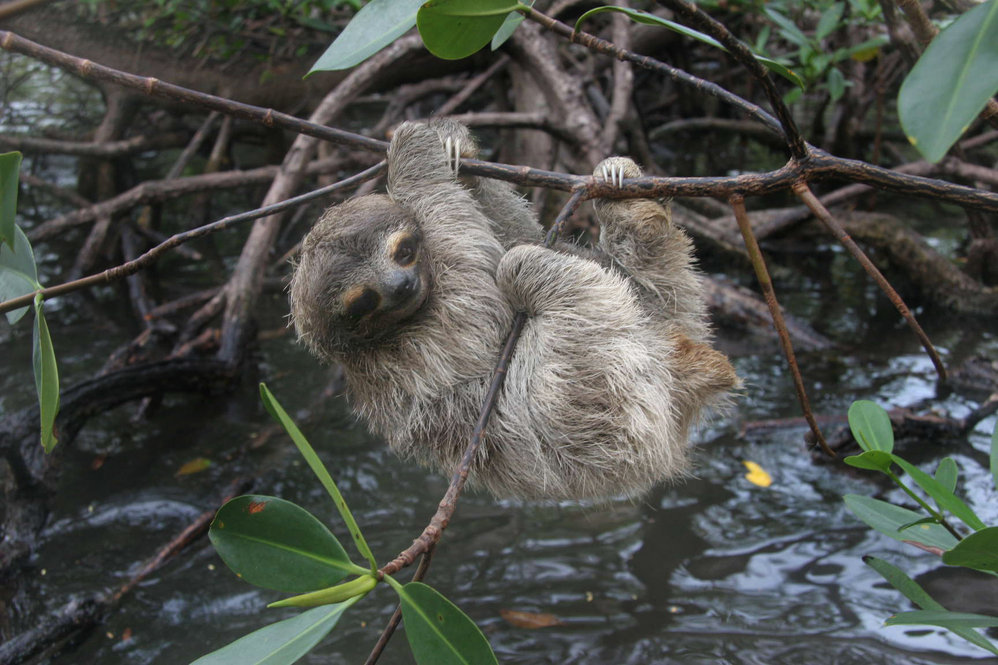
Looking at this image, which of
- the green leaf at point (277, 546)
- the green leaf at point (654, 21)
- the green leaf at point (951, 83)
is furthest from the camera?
the green leaf at point (654, 21)

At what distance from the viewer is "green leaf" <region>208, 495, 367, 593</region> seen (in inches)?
65.3

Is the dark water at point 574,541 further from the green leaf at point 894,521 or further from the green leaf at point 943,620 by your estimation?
the green leaf at point 943,620

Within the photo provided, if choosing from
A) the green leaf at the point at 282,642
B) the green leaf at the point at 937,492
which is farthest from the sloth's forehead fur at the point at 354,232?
the green leaf at the point at 937,492

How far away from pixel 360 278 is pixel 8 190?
115 cm

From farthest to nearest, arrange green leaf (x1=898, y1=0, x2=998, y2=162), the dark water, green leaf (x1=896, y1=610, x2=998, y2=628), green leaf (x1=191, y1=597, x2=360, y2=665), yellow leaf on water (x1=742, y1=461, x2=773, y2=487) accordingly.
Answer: yellow leaf on water (x1=742, y1=461, x2=773, y2=487), the dark water, green leaf (x1=896, y1=610, x2=998, y2=628), green leaf (x1=191, y1=597, x2=360, y2=665), green leaf (x1=898, y1=0, x2=998, y2=162)

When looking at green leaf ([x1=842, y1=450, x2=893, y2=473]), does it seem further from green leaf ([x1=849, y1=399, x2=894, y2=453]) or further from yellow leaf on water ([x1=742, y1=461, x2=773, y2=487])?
yellow leaf on water ([x1=742, y1=461, x2=773, y2=487])

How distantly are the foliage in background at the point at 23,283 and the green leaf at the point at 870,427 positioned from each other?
→ 234 centimetres

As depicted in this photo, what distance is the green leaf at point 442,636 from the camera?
1581 millimetres

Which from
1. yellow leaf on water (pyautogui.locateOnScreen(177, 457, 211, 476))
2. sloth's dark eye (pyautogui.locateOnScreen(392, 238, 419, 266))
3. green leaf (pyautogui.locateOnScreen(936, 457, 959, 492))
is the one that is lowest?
yellow leaf on water (pyautogui.locateOnScreen(177, 457, 211, 476))

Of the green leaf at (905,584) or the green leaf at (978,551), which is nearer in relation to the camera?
the green leaf at (978,551)

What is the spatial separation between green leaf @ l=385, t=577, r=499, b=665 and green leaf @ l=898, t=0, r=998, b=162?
49.1 inches

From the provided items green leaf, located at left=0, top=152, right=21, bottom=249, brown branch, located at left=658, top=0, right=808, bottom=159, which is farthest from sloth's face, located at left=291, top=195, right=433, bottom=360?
brown branch, located at left=658, top=0, right=808, bottom=159

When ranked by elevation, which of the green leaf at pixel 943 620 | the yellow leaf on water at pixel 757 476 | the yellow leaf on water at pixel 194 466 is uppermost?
the green leaf at pixel 943 620

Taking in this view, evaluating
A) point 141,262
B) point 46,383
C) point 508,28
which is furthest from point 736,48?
point 46,383
